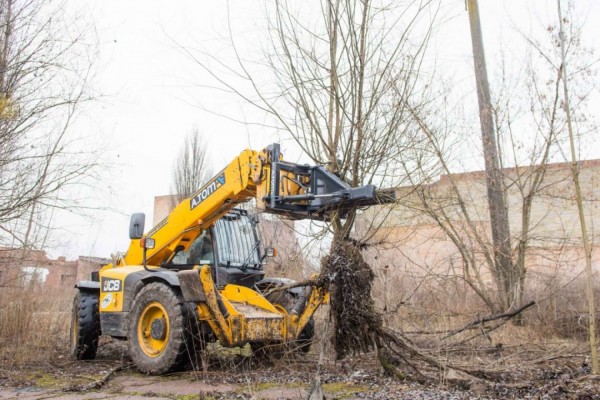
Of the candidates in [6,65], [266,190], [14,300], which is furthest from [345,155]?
[14,300]

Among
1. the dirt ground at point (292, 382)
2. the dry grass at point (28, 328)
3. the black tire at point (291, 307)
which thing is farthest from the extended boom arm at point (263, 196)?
the dry grass at point (28, 328)


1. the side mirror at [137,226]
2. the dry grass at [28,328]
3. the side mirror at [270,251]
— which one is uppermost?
the side mirror at [137,226]

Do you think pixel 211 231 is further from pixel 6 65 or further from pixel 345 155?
pixel 6 65

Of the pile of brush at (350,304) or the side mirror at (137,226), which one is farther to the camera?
the side mirror at (137,226)

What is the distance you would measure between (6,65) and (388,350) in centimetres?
633

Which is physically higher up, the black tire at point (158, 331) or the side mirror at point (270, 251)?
the side mirror at point (270, 251)

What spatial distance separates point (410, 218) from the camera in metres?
8.87

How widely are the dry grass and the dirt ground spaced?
0.68 meters

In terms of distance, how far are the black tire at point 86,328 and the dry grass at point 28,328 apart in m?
0.50

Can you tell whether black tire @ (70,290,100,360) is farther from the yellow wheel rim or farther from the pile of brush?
the pile of brush

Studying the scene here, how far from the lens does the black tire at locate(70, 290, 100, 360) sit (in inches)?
358

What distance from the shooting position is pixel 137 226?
27.6 feet

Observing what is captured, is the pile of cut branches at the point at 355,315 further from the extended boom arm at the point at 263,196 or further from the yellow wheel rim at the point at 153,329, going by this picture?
the yellow wheel rim at the point at 153,329

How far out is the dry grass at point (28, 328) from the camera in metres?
8.76
